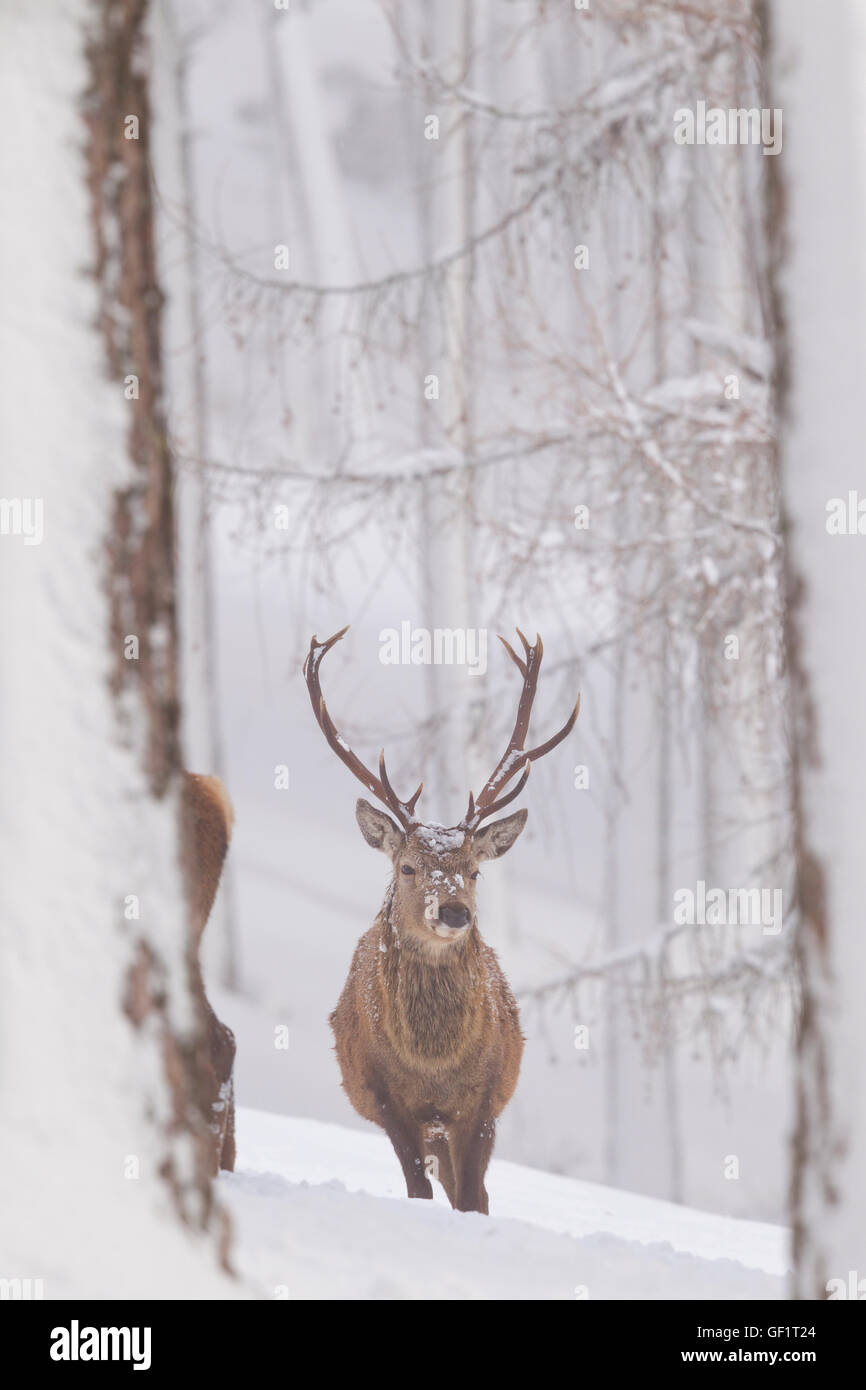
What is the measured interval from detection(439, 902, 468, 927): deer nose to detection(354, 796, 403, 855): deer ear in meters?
0.26

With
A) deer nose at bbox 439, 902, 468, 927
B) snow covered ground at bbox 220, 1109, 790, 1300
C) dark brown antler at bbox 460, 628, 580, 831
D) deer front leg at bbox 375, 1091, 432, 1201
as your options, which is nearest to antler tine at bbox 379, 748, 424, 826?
dark brown antler at bbox 460, 628, 580, 831

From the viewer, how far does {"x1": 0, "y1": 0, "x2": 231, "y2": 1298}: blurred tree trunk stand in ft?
6.37

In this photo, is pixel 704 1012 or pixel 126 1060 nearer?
pixel 126 1060

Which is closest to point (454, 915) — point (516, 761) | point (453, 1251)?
point (516, 761)

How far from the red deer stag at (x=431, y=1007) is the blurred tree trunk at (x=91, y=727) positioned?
1.23m

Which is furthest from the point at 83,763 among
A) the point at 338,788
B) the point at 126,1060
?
the point at 338,788

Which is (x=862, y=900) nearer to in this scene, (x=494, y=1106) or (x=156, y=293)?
(x=156, y=293)

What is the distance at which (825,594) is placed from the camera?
2031mm

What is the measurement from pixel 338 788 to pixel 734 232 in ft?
34.5

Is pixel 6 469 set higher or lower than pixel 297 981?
higher

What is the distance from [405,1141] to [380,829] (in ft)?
2.39

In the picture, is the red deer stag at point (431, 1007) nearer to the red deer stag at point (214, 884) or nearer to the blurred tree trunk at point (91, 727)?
the red deer stag at point (214, 884)

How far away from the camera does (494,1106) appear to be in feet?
11.1

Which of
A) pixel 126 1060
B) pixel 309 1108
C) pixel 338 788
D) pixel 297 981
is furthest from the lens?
pixel 338 788
